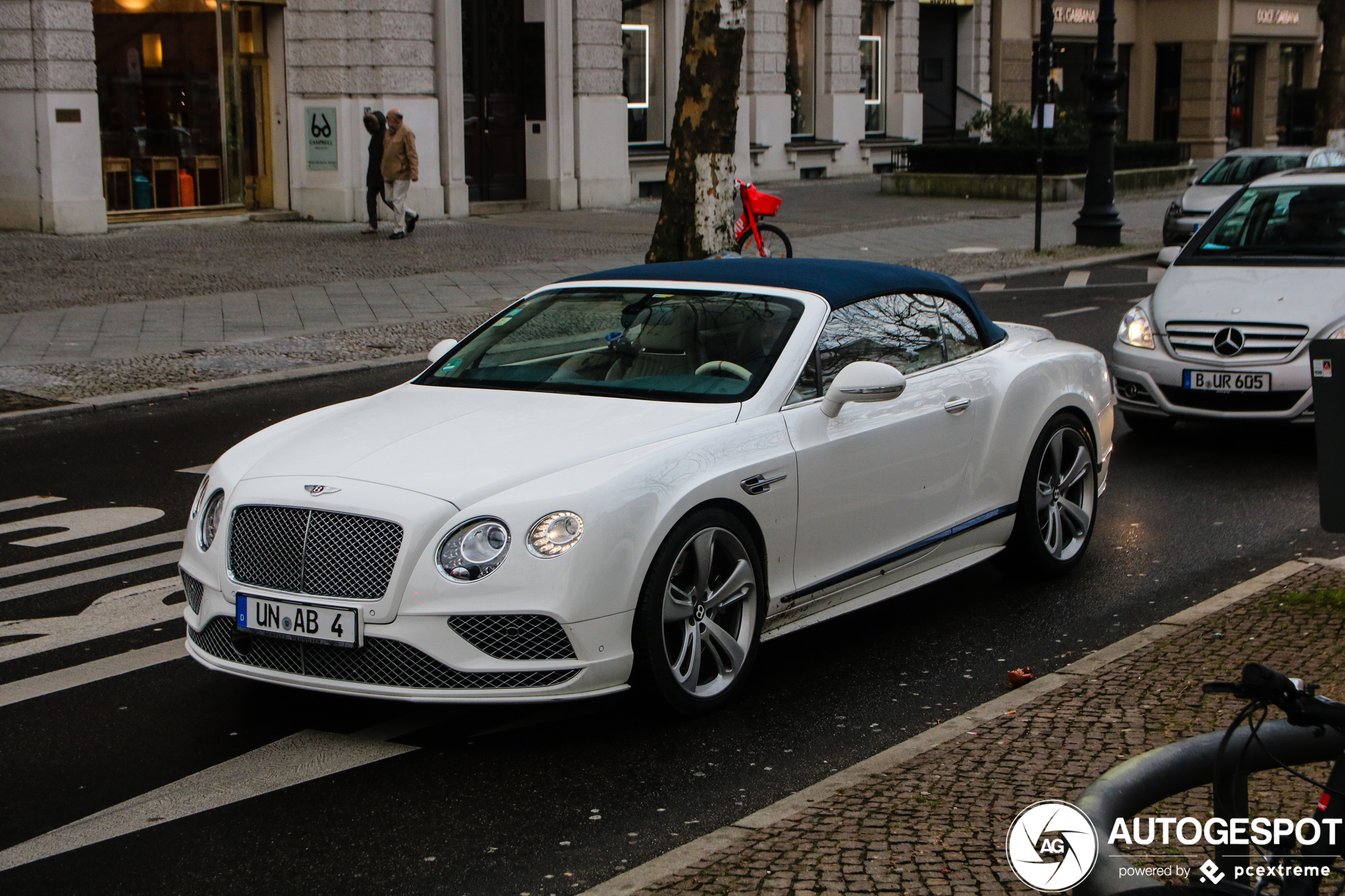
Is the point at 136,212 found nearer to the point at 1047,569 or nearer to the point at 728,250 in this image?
the point at 728,250

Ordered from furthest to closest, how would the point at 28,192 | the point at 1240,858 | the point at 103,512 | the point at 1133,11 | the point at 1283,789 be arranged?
the point at 1133,11 → the point at 28,192 → the point at 103,512 → the point at 1283,789 → the point at 1240,858

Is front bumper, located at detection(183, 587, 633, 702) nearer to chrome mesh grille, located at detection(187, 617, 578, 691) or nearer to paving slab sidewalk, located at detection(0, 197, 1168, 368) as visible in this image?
chrome mesh grille, located at detection(187, 617, 578, 691)

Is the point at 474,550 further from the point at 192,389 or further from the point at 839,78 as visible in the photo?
the point at 839,78

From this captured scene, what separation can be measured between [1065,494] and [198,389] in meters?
7.40

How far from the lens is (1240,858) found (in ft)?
7.73

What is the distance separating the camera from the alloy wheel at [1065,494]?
704 cm

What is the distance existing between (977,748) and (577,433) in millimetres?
1624

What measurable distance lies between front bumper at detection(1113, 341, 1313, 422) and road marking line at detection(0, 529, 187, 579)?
5592 mm

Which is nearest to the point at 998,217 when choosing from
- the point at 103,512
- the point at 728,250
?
the point at 728,250

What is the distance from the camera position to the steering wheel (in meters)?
5.87

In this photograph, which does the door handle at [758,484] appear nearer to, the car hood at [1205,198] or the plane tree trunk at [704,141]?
the plane tree trunk at [704,141]

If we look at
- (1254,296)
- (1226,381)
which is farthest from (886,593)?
(1254,296)

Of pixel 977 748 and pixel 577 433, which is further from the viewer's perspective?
pixel 577 433

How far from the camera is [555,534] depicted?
488 centimetres
